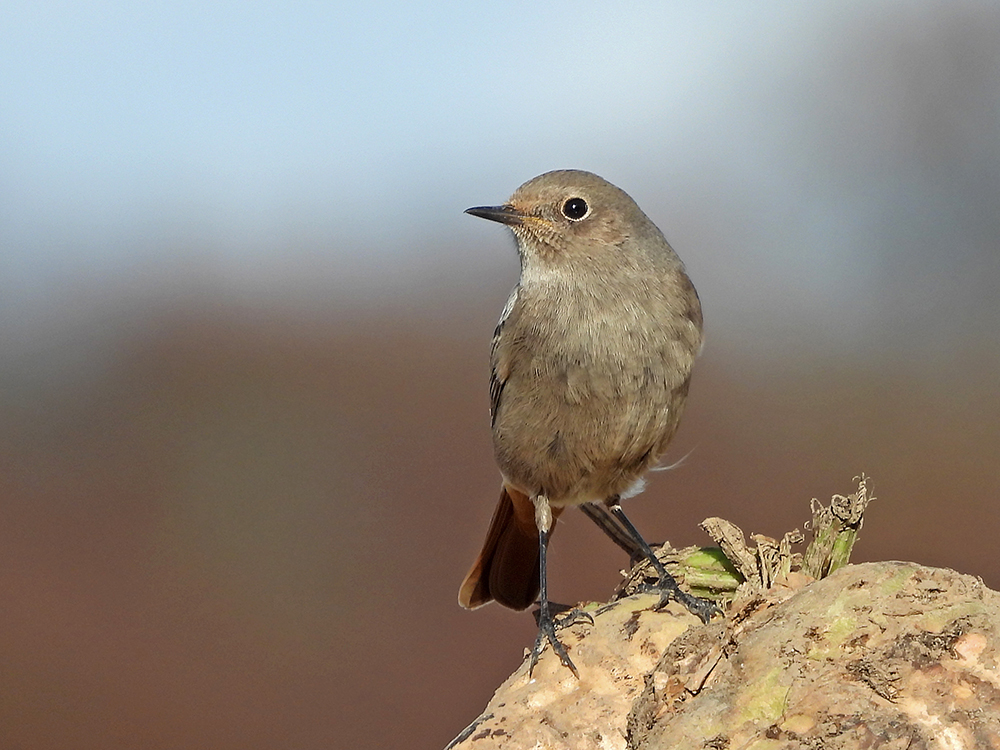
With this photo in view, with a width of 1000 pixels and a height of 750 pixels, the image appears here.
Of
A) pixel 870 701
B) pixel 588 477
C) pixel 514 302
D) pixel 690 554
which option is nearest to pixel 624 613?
pixel 690 554

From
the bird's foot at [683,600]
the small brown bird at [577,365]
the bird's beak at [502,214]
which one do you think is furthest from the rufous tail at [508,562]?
the bird's foot at [683,600]

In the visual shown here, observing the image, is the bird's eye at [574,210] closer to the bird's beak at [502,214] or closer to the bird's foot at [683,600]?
the bird's beak at [502,214]

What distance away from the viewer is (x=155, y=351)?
1584 cm

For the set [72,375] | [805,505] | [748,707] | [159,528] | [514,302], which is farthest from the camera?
[72,375]

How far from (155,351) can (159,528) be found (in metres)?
4.34

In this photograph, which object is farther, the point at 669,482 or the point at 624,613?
the point at 669,482

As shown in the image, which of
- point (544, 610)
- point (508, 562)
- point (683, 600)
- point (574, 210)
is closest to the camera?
point (683, 600)

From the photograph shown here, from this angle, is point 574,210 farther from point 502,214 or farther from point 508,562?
point 508,562

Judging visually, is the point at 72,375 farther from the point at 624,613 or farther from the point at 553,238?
the point at 624,613

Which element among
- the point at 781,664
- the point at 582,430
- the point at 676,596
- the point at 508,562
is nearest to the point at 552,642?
the point at 676,596

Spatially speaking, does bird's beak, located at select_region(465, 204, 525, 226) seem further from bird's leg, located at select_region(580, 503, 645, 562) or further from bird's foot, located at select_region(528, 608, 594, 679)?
bird's foot, located at select_region(528, 608, 594, 679)

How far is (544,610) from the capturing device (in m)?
3.40

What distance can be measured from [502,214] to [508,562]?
4.60 ft

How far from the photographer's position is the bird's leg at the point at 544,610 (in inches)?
103
